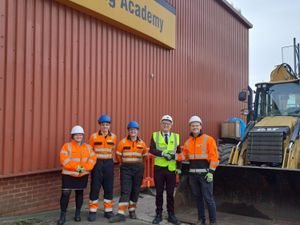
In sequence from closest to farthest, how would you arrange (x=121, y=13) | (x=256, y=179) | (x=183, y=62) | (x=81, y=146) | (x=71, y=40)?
(x=81, y=146) < (x=256, y=179) < (x=71, y=40) < (x=121, y=13) < (x=183, y=62)

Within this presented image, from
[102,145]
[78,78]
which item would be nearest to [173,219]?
[102,145]

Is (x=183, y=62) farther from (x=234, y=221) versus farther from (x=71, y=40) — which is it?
(x=234, y=221)

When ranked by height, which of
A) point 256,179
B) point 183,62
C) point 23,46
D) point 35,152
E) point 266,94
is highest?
point 183,62

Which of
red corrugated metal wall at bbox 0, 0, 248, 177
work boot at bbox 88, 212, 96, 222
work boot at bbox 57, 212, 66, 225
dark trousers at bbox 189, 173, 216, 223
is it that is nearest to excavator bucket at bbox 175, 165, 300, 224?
dark trousers at bbox 189, 173, 216, 223

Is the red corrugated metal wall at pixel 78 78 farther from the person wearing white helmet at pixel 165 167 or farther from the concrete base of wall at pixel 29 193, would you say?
the person wearing white helmet at pixel 165 167

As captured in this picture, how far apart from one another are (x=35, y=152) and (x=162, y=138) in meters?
2.32

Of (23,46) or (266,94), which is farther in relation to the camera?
(266,94)

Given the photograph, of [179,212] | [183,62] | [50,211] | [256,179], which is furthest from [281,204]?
[183,62]

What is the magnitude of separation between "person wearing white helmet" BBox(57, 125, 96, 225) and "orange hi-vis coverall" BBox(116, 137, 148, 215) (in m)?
0.62

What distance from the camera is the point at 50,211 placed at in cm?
704

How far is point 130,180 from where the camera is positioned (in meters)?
6.70

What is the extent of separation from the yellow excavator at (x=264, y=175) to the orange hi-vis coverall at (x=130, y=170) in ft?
2.71

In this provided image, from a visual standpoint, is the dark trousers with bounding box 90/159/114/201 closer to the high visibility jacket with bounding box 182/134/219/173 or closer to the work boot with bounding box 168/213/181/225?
the work boot with bounding box 168/213/181/225

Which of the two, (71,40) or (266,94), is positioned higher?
(71,40)
